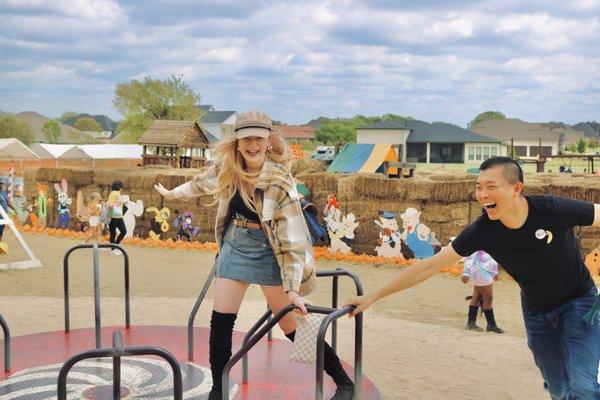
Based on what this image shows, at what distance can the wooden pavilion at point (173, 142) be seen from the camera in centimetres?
3148

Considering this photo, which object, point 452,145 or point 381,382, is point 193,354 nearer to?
point 381,382

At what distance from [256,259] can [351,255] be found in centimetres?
937

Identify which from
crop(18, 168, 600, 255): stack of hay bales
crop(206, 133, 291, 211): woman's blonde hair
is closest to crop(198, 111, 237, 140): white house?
crop(18, 168, 600, 255): stack of hay bales

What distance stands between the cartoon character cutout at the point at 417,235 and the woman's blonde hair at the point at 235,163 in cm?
904

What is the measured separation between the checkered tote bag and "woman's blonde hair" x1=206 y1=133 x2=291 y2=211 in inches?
28.4

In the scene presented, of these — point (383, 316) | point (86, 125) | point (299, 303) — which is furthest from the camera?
point (86, 125)

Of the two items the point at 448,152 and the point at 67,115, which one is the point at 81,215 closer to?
the point at 448,152

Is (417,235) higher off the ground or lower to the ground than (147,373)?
higher

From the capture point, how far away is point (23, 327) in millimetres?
7574

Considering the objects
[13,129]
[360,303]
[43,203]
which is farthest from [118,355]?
[13,129]

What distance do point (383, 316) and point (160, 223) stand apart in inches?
327

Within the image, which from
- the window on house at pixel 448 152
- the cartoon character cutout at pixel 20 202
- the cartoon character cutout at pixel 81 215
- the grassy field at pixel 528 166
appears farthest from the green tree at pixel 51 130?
the cartoon character cutout at pixel 81 215

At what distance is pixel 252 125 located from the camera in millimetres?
3928

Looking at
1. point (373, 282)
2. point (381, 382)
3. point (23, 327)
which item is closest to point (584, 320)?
point (381, 382)
